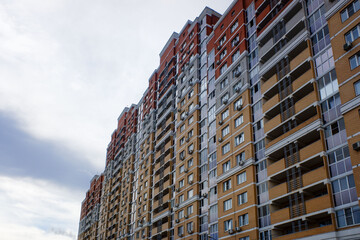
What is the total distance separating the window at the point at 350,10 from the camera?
36.2 m

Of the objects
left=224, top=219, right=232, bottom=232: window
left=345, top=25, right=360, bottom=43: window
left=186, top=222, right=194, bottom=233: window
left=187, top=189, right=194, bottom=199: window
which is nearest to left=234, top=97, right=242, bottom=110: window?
A: left=224, top=219, right=232, bottom=232: window

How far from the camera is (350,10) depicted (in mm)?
36938

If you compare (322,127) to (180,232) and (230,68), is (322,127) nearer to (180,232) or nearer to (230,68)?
(230,68)

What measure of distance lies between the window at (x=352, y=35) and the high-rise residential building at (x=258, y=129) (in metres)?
0.16

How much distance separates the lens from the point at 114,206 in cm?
9794

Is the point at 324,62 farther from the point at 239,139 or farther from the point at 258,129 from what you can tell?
the point at 239,139

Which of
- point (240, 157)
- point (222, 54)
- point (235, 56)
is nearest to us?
point (240, 157)

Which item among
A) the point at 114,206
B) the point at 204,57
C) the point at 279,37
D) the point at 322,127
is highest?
the point at 204,57

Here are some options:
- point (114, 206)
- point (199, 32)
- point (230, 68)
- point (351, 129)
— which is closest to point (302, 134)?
point (351, 129)

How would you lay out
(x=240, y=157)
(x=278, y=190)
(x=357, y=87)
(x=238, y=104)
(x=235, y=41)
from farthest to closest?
(x=235, y=41) < (x=238, y=104) < (x=240, y=157) < (x=278, y=190) < (x=357, y=87)

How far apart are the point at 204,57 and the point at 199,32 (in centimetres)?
700

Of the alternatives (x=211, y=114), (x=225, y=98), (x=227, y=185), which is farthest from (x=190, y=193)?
(x=225, y=98)

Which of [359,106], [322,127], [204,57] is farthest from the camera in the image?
[204,57]

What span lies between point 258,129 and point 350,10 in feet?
55.3
